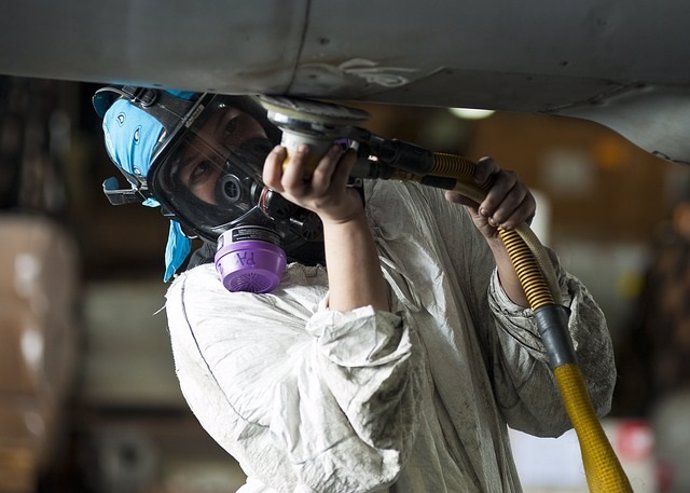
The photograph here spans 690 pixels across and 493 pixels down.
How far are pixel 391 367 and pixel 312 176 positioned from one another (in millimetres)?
237

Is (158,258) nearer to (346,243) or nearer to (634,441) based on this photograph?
(634,441)

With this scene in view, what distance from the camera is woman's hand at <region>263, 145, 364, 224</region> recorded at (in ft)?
4.18

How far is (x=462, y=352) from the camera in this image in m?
1.60

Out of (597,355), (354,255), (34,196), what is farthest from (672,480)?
(354,255)

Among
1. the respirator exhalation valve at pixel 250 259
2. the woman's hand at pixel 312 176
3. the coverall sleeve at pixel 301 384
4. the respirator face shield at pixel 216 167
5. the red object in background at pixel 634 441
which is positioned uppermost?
the respirator face shield at pixel 216 167

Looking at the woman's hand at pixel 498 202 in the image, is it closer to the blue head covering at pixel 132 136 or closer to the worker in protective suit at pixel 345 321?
the worker in protective suit at pixel 345 321

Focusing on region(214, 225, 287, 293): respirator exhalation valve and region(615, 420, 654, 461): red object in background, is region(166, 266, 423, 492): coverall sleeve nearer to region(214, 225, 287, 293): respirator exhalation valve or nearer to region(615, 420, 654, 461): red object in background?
region(214, 225, 287, 293): respirator exhalation valve

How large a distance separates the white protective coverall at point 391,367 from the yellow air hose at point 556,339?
0.10 meters

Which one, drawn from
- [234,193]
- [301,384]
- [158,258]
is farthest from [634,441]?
[301,384]

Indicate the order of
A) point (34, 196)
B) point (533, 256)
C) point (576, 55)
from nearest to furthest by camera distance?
point (576, 55) → point (533, 256) → point (34, 196)

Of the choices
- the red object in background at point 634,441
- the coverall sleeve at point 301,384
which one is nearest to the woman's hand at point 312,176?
the coverall sleeve at point 301,384

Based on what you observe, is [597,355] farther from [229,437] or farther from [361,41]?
[361,41]

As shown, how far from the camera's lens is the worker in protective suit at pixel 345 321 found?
1391 millimetres

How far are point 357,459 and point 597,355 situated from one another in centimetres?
42
